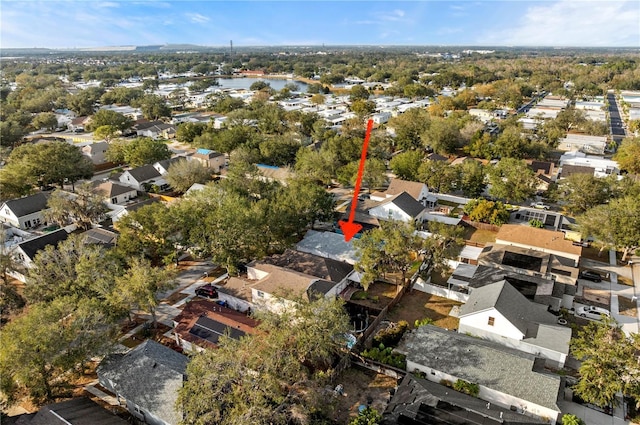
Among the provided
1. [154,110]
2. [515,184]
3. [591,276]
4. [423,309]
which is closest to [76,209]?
[423,309]

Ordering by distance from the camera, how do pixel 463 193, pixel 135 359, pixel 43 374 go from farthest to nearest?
pixel 463 193 → pixel 135 359 → pixel 43 374

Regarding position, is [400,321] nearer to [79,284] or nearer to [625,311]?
[625,311]

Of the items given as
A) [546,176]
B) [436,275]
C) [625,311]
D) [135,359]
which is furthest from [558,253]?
[135,359]

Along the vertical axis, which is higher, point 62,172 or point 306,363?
point 62,172

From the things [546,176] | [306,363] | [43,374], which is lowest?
[306,363]

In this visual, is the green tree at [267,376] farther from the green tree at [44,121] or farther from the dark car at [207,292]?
the green tree at [44,121]

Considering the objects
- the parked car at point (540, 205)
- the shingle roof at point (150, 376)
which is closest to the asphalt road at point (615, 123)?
the parked car at point (540, 205)

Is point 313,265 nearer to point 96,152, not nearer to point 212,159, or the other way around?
point 212,159
